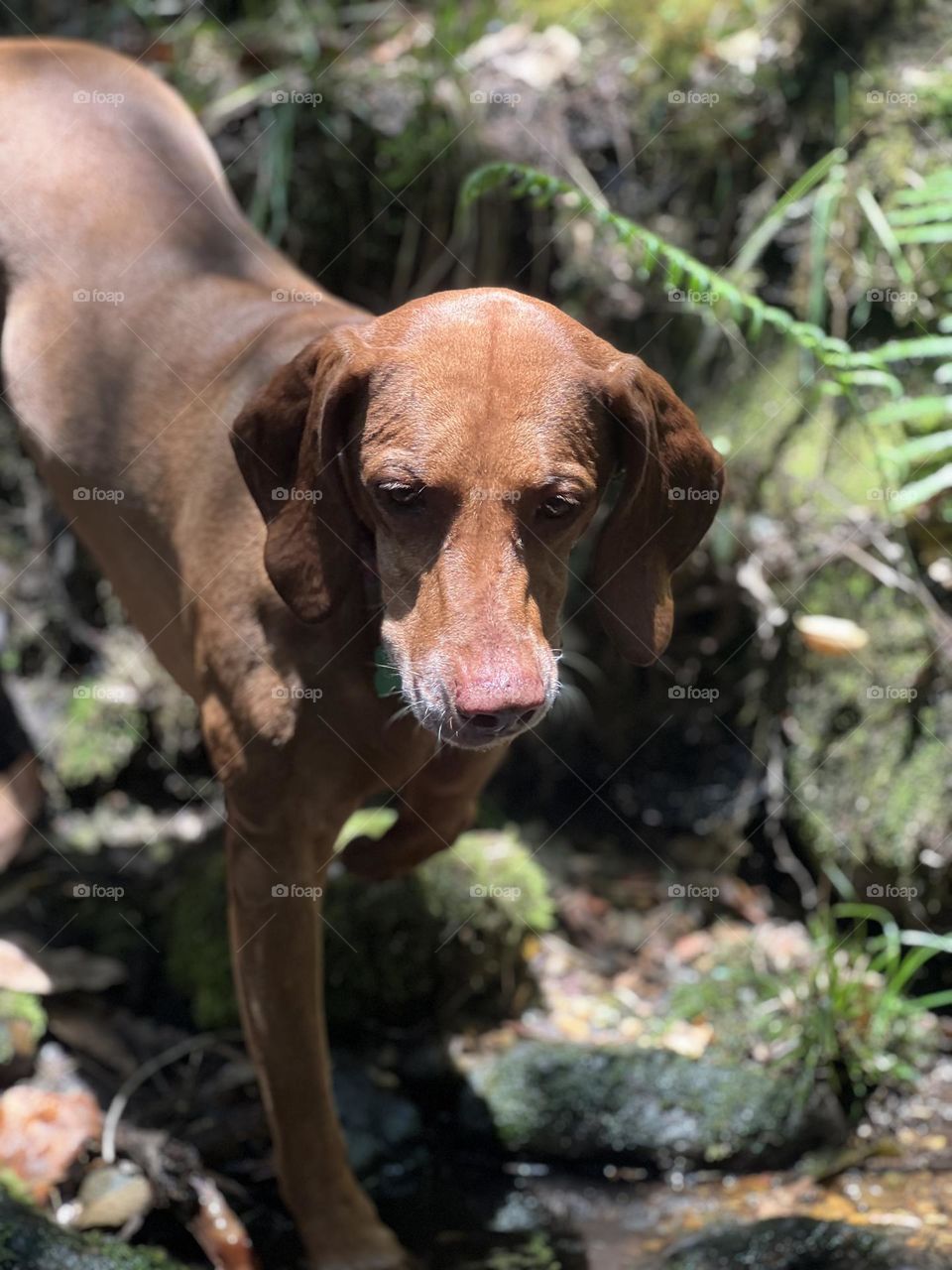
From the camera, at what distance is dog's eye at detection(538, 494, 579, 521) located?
2498 millimetres

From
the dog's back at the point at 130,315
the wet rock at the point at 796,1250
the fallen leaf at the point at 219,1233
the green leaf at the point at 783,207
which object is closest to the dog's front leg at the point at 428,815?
the dog's back at the point at 130,315

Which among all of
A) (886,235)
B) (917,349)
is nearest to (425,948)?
(917,349)

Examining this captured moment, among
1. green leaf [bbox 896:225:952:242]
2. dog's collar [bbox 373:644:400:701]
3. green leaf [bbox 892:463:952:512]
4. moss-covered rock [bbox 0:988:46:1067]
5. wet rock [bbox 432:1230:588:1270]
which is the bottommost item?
wet rock [bbox 432:1230:588:1270]

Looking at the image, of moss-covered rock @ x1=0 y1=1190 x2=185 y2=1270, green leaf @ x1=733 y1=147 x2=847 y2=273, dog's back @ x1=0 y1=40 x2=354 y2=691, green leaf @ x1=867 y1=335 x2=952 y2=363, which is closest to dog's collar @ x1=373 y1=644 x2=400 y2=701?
dog's back @ x1=0 y1=40 x2=354 y2=691

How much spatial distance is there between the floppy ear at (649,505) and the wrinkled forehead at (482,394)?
0.33 ft

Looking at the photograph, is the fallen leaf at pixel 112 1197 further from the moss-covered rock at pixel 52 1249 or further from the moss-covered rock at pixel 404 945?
the moss-covered rock at pixel 404 945

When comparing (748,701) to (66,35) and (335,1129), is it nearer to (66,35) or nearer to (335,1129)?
(335,1129)

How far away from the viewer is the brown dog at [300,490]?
2445 millimetres

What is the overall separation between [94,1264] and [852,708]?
261cm

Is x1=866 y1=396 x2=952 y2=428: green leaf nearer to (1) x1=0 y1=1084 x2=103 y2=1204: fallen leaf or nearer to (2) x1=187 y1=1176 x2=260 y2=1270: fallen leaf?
(2) x1=187 y1=1176 x2=260 y2=1270: fallen leaf

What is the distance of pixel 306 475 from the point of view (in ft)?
8.89

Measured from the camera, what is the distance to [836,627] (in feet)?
13.9

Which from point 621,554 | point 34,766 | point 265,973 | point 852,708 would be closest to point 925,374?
point 852,708

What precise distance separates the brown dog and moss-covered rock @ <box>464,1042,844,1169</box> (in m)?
0.53
